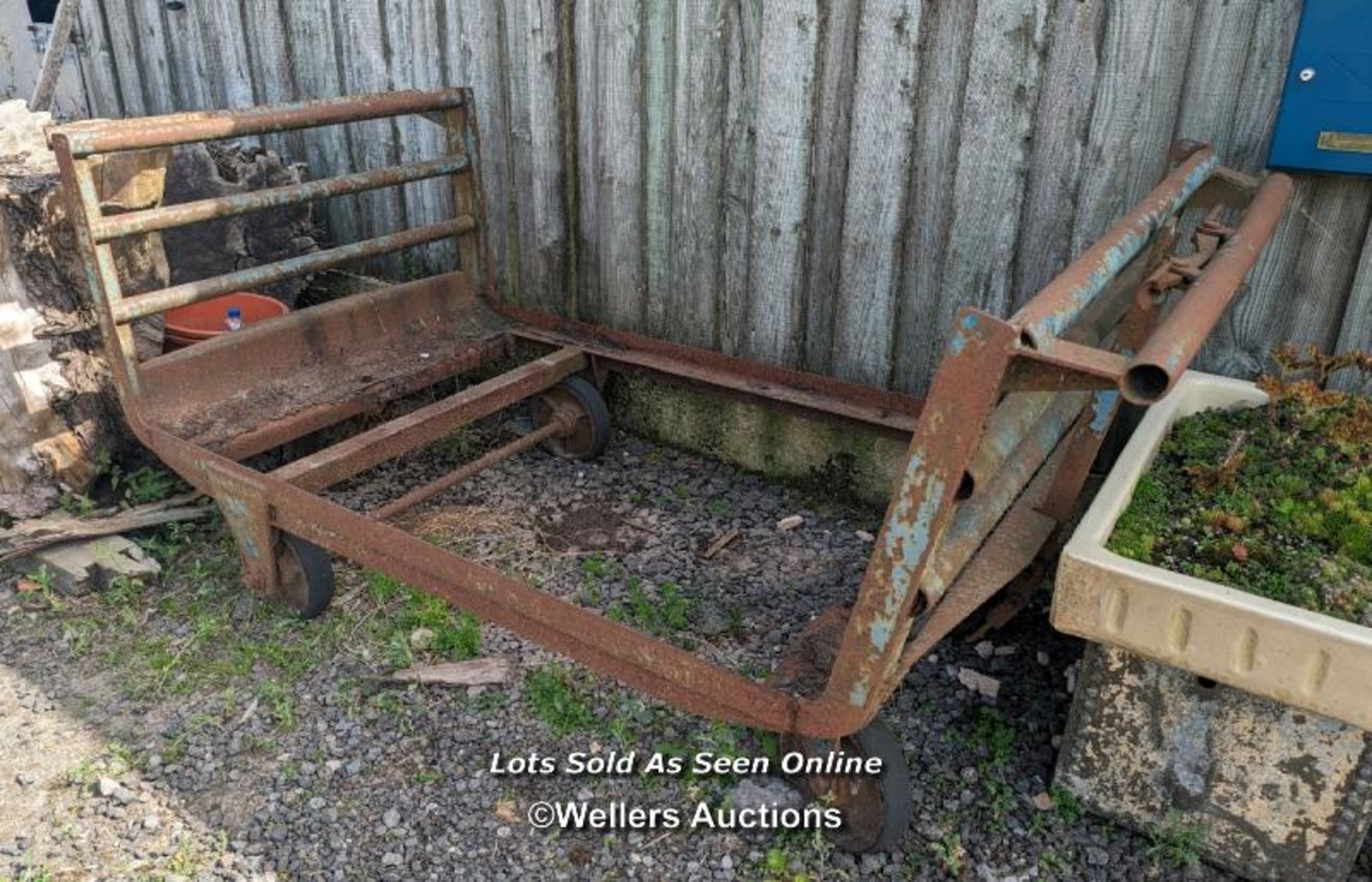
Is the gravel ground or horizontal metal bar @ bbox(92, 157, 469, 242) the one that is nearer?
the gravel ground

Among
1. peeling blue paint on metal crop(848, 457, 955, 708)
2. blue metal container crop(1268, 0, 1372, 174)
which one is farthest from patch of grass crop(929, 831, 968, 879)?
blue metal container crop(1268, 0, 1372, 174)

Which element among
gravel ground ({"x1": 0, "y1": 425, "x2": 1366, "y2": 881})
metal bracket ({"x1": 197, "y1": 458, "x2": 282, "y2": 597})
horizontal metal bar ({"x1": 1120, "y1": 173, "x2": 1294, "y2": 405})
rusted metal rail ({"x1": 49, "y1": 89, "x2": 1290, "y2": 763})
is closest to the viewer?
horizontal metal bar ({"x1": 1120, "y1": 173, "x2": 1294, "y2": 405})

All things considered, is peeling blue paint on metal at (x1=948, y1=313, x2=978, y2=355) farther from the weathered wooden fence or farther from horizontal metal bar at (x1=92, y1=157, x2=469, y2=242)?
horizontal metal bar at (x1=92, y1=157, x2=469, y2=242)

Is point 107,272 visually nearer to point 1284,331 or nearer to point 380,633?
point 380,633

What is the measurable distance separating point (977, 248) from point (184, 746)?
272 cm

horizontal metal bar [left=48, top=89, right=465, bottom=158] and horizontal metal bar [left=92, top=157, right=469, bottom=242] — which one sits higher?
horizontal metal bar [left=48, top=89, right=465, bottom=158]

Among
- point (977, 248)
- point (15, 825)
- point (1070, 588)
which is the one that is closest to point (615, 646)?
point (1070, 588)

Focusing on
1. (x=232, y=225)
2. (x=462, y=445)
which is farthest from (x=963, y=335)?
(x=232, y=225)

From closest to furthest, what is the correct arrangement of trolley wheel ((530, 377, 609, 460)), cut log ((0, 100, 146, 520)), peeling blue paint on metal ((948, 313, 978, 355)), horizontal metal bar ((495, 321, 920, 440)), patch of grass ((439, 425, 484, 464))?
peeling blue paint on metal ((948, 313, 978, 355)), horizontal metal bar ((495, 321, 920, 440)), cut log ((0, 100, 146, 520)), trolley wheel ((530, 377, 609, 460)), patch of grass ((439, 425, 484, 464))

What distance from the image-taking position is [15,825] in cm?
256

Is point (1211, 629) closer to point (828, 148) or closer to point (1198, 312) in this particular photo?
point (1198, 312)

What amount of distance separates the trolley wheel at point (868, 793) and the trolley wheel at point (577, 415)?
191 cm

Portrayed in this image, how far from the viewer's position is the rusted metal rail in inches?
69.3

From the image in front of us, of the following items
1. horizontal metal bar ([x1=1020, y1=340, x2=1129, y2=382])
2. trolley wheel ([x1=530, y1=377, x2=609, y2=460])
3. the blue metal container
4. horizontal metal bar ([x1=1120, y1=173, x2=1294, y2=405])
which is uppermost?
the blue metal container
